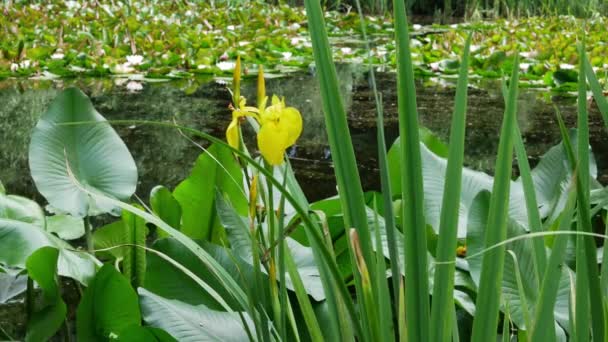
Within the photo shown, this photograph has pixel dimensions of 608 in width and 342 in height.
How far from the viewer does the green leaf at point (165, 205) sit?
111cm

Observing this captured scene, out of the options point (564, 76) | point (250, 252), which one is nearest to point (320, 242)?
point (250, 252)

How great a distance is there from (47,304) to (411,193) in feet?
1.70

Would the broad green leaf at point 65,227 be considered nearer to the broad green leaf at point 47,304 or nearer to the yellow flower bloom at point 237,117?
the broad green leaf at point 47,304

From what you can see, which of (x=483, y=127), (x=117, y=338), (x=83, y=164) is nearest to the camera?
(x=117, y=338)

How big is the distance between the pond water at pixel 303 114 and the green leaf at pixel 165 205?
0.47 meters

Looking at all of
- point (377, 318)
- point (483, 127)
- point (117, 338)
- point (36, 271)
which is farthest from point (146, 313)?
point (483, 127)

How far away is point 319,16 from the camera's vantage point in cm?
56

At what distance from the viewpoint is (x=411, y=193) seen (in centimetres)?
58

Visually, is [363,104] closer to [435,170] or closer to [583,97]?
[435,170]

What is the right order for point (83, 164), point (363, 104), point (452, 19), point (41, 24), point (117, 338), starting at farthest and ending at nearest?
point (452, 19)
point (41, 24)
point (363, 104)
point (83, 164)
point (117, 338)

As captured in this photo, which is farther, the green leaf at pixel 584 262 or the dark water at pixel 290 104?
the dark water at pixel 290 104

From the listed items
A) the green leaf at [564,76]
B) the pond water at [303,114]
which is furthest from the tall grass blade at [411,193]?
the green leaf at [564,76]

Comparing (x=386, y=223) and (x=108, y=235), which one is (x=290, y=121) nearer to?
(x=386, y=223)

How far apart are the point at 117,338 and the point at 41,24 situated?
3.76 metres
